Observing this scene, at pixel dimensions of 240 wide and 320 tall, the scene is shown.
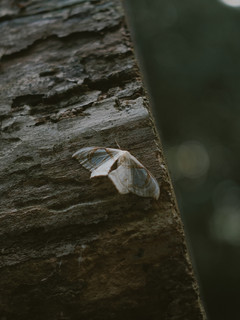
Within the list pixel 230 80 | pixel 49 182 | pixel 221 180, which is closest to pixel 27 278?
pixel 49 182

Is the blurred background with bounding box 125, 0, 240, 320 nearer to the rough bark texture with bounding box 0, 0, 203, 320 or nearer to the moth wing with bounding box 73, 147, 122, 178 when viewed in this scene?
the rough bark texture with bounding box 0, 0, 203, 320

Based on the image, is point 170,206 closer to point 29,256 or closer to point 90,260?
point 90,260

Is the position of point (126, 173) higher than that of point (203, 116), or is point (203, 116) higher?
point (126, 173)

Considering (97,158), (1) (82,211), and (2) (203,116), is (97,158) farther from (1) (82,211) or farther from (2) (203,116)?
(2) (203,116)

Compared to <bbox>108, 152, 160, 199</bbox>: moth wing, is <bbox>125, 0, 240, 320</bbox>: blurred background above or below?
below

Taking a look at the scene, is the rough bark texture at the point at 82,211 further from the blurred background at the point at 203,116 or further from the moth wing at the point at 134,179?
the blurred background at the point at 203,116

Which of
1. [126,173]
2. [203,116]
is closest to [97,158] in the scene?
[126,173]

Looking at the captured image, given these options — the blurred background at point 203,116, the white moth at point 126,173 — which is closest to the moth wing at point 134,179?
the white moth at point 126,173

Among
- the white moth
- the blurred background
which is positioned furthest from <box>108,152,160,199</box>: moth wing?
the blurred background
